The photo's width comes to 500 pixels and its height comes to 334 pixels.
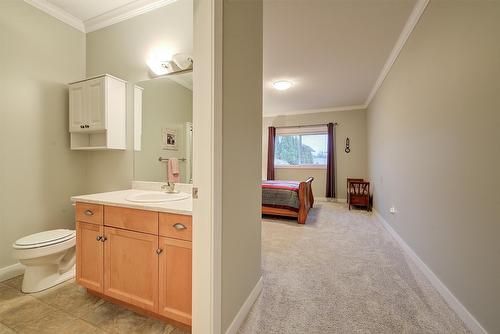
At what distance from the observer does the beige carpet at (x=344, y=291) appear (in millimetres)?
1356

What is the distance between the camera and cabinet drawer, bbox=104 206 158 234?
1304 millimetres

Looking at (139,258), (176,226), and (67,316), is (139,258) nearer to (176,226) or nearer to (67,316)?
(176,226)

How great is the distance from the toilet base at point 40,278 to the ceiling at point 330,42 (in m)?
3.17

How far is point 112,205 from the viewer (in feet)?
4.72

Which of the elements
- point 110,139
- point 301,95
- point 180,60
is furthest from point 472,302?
point 301,95

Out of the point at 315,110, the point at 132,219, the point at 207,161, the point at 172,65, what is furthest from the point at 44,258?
the point at 315,110

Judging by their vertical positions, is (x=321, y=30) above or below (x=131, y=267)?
above

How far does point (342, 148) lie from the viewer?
5.58 metres

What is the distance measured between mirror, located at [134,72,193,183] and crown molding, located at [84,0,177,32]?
714 millimetres

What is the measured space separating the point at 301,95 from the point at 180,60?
332cm

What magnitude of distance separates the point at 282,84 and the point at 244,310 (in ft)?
12.0

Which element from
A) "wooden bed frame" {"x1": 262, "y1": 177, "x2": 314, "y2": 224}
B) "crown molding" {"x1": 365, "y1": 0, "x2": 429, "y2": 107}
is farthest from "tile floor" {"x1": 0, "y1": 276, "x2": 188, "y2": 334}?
"crown molding" {"x1": 365, "y1": 0, "x2": 429, "y2": 107}

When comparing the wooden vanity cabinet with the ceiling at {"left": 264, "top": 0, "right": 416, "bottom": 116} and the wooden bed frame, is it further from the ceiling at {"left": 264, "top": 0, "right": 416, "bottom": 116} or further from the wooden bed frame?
the wooden bed frame

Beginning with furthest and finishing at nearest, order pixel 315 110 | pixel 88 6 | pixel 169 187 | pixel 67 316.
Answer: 1. pixel 315 110
2. pixel 88 6
3. pixel 169 187
4. pixel 67 316
